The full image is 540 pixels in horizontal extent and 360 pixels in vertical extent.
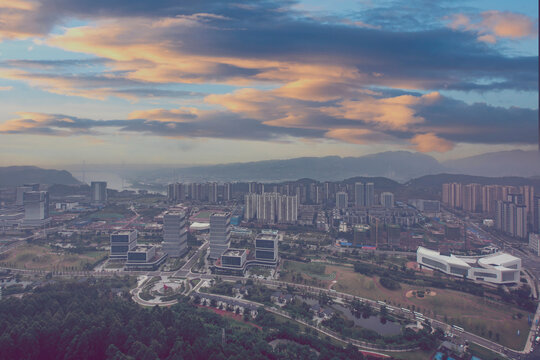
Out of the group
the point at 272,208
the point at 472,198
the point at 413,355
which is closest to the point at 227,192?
the point at 272,208

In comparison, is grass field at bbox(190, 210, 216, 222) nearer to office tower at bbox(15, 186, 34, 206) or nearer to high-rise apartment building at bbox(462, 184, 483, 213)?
office tower at bbox(15, 186, 34, 206)

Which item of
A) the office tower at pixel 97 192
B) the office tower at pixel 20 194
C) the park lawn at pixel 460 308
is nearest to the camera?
the park lawn at pixel 460 308

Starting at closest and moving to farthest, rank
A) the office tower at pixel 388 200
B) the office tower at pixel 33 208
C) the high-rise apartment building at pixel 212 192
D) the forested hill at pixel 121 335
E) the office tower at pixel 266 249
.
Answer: the forested hill at pixel 121 335, the office tower at pixel 266 249, the office tower at pixel 33 208, the office tower at pixel 388 200, the high-rise apartment building at pixel 212 192

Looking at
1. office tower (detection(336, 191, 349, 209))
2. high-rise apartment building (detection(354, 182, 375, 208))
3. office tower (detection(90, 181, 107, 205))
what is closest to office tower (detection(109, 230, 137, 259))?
office tower (detection(90, 181, 107, 205))

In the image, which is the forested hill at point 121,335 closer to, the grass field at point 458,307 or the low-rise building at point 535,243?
the grass field at point 458,307

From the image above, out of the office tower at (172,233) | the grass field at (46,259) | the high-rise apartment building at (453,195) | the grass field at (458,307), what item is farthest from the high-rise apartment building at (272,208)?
the high-rise apartment building at (453,195)

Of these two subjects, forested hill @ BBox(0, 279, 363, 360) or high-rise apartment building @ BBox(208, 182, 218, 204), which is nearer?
forested hill @ BBox(0, 279, 363, 360)
